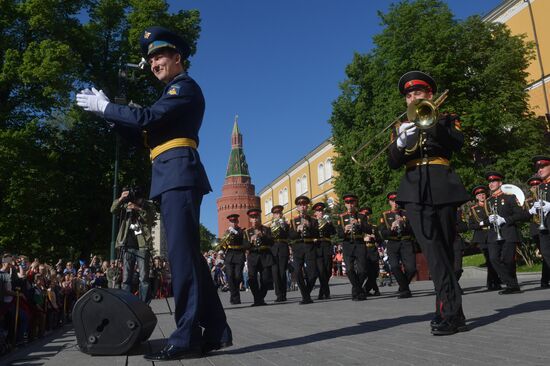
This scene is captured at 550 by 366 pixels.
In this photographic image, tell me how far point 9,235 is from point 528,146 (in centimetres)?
2801

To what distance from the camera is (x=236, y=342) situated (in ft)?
16.7

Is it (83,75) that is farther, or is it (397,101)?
(397,101)

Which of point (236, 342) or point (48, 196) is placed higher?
point (48, 196)

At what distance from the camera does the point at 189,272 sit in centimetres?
442

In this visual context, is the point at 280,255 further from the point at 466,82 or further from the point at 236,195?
the point at 236,195

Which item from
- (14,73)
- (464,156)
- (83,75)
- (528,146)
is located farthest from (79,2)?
(528,146)

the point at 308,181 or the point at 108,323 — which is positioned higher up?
the point at 308,181

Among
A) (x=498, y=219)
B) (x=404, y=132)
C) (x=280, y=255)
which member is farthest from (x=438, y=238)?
(x=280, y=255)

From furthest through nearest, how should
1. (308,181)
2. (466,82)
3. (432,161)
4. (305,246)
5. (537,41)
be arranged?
(308,181)
(537,41)
(466,82)
(305,246)
(432,161)

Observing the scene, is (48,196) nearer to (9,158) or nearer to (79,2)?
(9,158)

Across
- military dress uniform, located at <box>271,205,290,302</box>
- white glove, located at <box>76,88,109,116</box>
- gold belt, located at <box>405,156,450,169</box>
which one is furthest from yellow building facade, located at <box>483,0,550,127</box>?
white glove, located at <box>76,88,109,116</box>

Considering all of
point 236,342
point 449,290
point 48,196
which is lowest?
point 236,342

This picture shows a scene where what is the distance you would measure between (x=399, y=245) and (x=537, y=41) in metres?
29.7

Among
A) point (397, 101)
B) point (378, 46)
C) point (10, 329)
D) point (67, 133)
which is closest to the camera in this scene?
point (10, 329)
